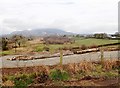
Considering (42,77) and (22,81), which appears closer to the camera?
(22,81)

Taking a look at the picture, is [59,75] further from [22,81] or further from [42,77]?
[22,81]

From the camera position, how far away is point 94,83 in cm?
1120

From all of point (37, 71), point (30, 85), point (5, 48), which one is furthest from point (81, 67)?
point (5, 48)

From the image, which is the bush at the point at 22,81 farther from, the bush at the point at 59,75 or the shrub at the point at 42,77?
the bush at the point at 59,75

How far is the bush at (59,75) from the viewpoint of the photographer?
38.7 ft

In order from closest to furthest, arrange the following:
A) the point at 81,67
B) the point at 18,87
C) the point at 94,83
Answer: the point at 18,87, the point at 94,83, the point at 81,67

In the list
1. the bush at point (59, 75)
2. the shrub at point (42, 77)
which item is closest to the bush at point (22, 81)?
the shrub at point (42, 77)

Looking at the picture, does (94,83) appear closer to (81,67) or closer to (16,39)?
(81,67)

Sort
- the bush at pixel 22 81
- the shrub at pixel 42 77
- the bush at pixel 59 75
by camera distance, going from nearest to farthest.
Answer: the bush at pixel 22 81
the shrub at pixel 42 77
the bush at pixel 59 75

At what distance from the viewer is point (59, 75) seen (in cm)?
1193

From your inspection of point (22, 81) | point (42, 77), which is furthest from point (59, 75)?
point (22, 81)

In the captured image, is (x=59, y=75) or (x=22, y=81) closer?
(x=22, y=81)

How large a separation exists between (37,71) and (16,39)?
22484mm

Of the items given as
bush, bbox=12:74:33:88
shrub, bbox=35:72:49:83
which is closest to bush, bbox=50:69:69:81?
shrub, bbox=35:72:49:83
